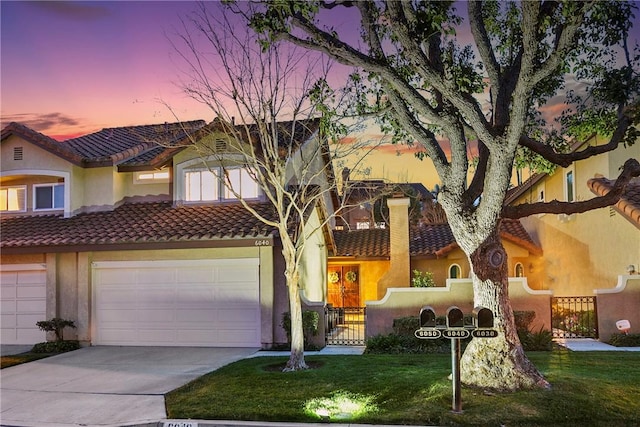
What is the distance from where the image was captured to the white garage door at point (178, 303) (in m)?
16.2

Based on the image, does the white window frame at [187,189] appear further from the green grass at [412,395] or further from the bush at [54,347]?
the green grass at [412,395]

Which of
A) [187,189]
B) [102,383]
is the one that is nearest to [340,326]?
[187,189]

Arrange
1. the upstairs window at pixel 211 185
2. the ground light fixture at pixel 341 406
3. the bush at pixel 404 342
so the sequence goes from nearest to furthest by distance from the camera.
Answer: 1. the ground light fixture at pixel 341 406
2. the bush at pixel 404 342
3. the upstairs window at pixel 211 185

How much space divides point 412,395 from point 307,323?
6043 mm

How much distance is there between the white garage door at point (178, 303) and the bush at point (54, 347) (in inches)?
27.6

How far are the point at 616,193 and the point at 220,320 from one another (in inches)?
415

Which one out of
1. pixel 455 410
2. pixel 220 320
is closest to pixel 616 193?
pixel 455 410

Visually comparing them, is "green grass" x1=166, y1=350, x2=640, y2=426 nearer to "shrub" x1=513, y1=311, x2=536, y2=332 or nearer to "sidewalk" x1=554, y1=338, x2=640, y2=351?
"sidewalk" x1=554, y1=338, x2=640, y2=351

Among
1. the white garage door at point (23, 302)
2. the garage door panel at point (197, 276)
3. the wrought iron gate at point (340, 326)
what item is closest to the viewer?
the wrought iron gate at point (340, 326)

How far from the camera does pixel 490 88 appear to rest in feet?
34.2

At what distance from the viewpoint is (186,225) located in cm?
1664

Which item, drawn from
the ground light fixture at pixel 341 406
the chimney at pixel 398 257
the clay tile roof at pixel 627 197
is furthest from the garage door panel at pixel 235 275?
the clay tile roof at pixel 627 197

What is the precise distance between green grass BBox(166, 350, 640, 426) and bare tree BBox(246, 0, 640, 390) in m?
0.69

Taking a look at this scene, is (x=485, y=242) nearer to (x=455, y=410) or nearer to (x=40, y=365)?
(x=455, y=410)
